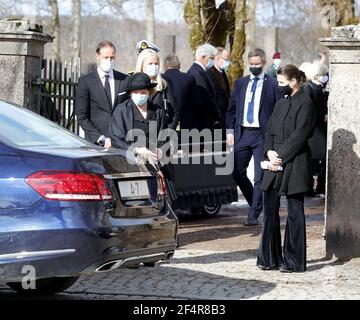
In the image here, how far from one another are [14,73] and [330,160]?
387 cm

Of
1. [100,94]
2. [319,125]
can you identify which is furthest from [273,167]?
[319,125]

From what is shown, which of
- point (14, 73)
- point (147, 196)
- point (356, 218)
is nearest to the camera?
point (147, 196)

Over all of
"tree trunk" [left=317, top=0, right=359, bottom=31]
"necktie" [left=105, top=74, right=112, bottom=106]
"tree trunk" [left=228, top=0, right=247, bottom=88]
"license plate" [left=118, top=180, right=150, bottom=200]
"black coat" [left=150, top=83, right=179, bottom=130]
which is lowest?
"license plate" [left=118, top=180, right=150, bottom=200]

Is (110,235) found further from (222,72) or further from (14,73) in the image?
(222,72)

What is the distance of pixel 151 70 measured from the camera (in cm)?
1212

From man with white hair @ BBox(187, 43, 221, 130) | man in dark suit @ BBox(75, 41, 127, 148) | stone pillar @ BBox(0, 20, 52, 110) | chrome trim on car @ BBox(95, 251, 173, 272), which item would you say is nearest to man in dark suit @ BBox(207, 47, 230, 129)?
man with white hair @ BBox(187, 43, 221, 130)

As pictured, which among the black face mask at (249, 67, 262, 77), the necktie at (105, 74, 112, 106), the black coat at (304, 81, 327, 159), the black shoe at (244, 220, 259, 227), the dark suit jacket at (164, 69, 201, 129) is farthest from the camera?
the black coat at (304, 81, 327, 159)

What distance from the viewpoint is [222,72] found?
56.4ft

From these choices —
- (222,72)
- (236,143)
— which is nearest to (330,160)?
(236,143)

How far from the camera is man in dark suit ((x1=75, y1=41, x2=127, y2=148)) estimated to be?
40.5ft

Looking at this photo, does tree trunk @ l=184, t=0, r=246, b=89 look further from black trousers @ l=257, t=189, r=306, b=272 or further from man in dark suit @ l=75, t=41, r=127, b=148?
black trousers @ l=257, t=189, r=306, b=272

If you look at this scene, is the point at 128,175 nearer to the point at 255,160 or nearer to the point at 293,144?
the point at 293,144

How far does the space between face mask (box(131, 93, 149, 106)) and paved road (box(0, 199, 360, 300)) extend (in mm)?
1526

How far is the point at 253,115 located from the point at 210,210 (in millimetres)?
1925
